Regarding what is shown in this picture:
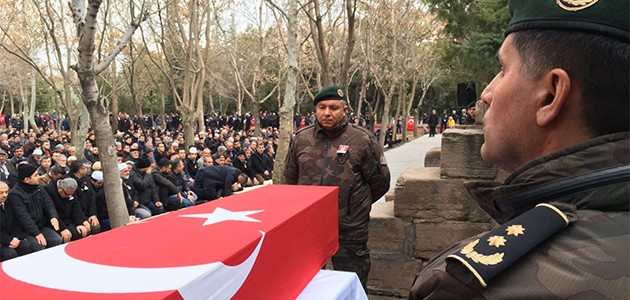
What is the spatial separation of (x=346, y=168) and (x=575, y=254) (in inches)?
97.7

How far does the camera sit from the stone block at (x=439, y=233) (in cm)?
373

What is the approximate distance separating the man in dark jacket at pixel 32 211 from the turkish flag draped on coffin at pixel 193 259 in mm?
4450

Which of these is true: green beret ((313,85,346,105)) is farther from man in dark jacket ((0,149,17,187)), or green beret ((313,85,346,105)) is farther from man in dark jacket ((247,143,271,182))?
man in dark jacket ((247,143,271,182))

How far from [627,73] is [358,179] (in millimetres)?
2472

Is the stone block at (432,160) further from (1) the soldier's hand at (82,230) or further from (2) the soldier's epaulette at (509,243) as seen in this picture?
(2) the soldier's epaulette at (509,243)

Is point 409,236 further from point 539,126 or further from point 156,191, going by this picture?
point 156,191

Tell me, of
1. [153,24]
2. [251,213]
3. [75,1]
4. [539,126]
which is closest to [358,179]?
[251,213]

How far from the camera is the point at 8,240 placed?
536 centimetres

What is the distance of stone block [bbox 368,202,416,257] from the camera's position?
3807 millimetres

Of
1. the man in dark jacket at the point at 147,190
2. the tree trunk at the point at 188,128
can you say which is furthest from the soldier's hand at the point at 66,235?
the tree trunk at the point at 188,128

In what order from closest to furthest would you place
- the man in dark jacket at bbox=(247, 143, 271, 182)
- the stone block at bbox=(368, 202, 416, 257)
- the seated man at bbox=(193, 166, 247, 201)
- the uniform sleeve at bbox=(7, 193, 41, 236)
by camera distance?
the stone block at bbox=(368, 202, 416, 257)
the uniform sleeve at bbox=(7, 193, 41, 236)
the seated man at bbox=(193, 166, 247, 201)
the man in dark jacket at bbox=(247, 143, 271, 182)

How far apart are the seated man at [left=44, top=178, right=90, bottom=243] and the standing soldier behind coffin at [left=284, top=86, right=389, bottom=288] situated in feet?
13.7

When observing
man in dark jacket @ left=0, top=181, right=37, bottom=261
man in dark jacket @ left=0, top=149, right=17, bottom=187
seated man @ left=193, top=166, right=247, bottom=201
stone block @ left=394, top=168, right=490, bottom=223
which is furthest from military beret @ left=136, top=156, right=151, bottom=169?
stone block @ left=394, top=168, right=490, bottom=223

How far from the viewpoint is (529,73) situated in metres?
0.77
